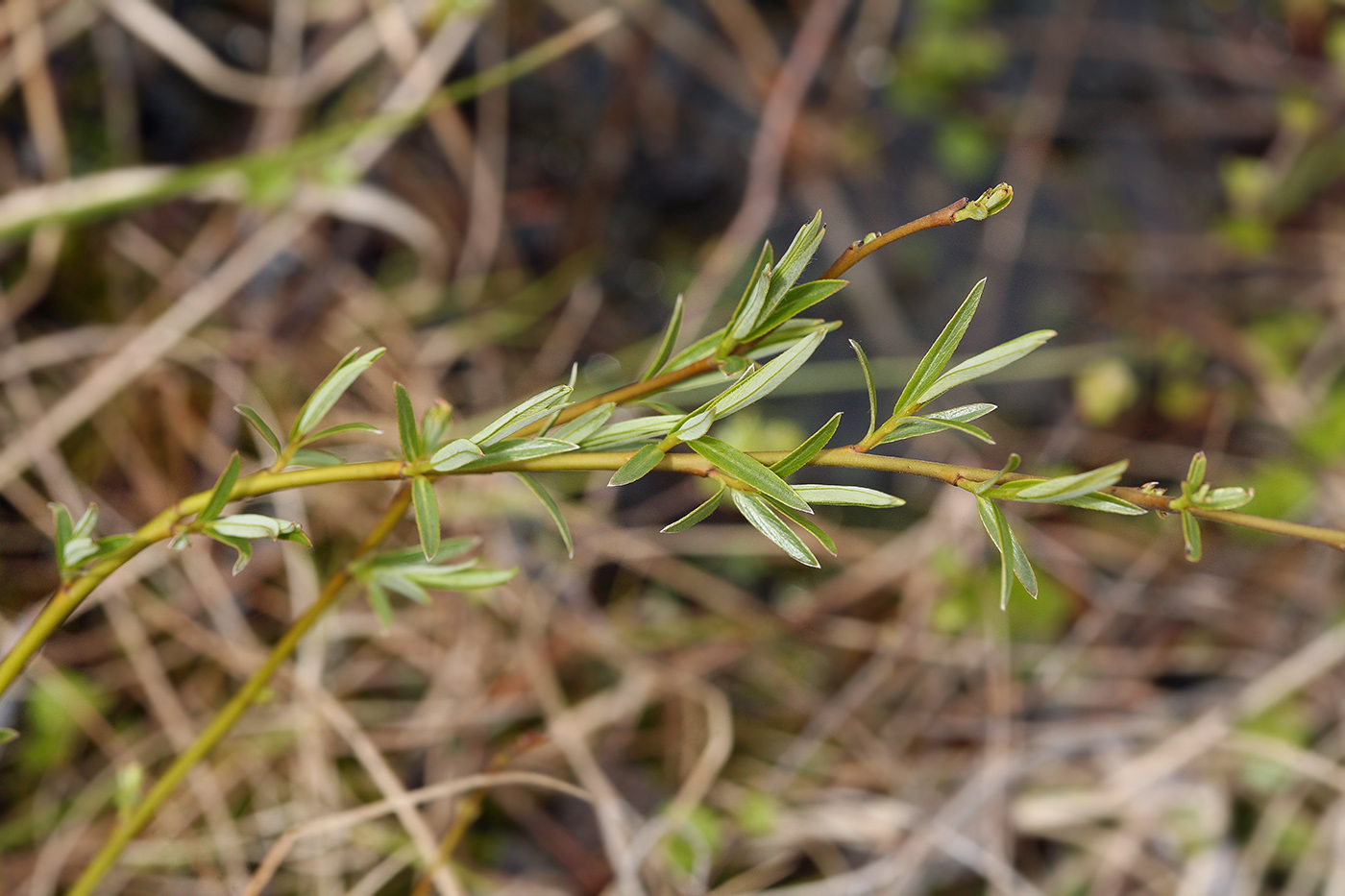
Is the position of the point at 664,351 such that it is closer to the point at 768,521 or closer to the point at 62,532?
the point at 768,521

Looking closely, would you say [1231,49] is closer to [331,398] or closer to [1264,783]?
[1264,783]

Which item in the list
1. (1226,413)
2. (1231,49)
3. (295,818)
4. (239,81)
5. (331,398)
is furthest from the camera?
(1231,49)

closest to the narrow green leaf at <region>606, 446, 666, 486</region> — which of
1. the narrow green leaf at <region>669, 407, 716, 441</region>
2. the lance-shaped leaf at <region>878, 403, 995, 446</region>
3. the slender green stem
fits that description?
the narrow green leaf at <region>669, 407, 716, 441</region>

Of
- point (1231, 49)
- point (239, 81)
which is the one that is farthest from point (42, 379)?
point (1231, 49)

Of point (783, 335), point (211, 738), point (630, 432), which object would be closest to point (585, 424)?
point (630, 432)

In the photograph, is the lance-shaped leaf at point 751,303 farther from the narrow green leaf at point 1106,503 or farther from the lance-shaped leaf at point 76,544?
the lance-shaped leaf at point 76,544

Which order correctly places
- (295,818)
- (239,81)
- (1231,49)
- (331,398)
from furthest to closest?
(1231,49) < (239,81) < (295,818) < (331,398)
